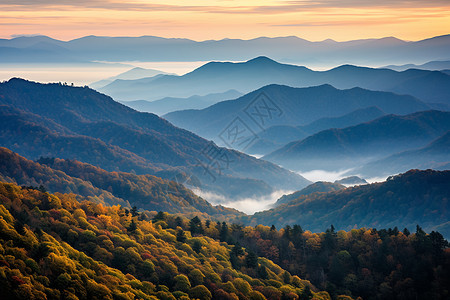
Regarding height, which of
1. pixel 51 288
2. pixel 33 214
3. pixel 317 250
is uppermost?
pixel 317 250

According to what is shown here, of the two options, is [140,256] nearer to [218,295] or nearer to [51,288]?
[218,295]

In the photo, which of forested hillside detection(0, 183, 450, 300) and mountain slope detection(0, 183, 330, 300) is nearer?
mountain slope detection(0, 183, 330, 300)

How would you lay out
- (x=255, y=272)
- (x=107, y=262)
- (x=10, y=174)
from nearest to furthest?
1. (x=107, y=262)
2. (x=255, y=272)
3. (x=10, y=174)

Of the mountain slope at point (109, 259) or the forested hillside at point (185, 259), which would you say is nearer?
the mountain slope at point (109, 259)

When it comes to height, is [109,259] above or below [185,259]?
below

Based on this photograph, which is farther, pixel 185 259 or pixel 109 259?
pixel 185 259

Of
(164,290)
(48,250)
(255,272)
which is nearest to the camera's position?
(48,250)

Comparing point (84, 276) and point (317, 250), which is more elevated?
point (317, 250)

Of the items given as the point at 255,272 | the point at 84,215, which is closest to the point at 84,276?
the point at 84,215

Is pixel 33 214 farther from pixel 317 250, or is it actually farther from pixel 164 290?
pixel 317 250

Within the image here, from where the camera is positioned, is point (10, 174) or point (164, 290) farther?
point (10, 174)
